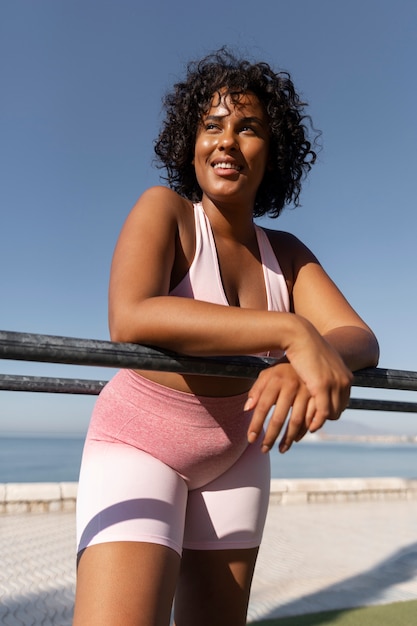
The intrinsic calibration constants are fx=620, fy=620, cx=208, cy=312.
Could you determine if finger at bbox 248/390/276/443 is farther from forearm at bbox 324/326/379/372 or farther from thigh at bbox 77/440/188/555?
thigh at bbox 77/440/188/555

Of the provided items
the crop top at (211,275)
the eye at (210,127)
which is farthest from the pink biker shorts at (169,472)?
the eye at (210,127)

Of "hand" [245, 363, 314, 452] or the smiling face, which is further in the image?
the smiling face

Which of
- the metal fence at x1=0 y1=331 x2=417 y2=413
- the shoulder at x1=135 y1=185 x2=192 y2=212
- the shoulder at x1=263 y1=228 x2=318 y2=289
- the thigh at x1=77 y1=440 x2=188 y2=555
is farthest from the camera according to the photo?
the shoulder at x1=263 y1=228 x2=318 y2=289

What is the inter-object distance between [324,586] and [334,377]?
429cm

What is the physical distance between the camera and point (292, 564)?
549 centimetres

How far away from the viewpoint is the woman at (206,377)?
1103mm

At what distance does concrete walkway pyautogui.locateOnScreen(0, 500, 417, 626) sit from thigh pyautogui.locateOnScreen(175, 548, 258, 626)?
2.55m

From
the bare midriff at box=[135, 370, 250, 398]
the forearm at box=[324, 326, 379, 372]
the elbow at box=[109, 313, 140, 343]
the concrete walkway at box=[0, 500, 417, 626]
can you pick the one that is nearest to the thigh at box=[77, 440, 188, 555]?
the bare midriff at box=[135, 370, 250, 398]

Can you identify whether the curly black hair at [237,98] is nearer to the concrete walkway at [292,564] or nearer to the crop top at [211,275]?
the crop top at [211,275]

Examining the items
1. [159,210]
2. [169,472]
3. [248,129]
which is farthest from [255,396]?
[248,129]

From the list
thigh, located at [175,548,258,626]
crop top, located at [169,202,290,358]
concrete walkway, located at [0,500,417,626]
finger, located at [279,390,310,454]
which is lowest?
concrete walkway, located at [0,500,417,626]

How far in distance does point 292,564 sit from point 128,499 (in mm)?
4681

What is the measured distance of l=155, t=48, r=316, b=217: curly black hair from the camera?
1672 mm

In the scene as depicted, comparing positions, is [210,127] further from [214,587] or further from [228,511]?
[214,587]
